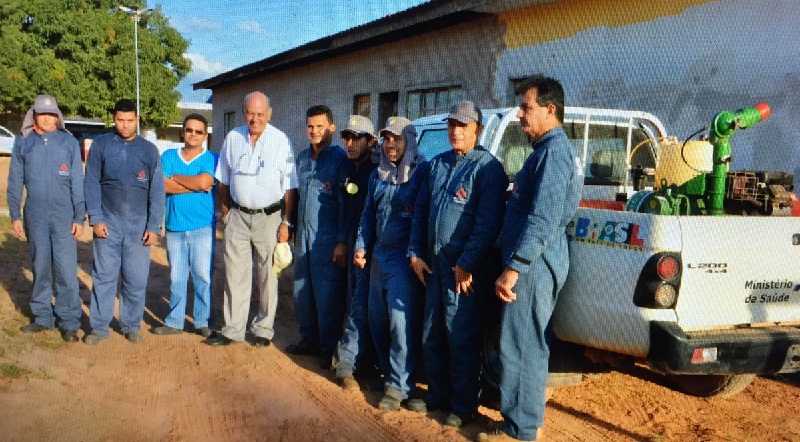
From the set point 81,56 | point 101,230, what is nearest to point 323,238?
point 101,230

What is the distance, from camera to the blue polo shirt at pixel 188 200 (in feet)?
18.0

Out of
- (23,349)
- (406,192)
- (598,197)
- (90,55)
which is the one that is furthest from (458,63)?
(90,55)

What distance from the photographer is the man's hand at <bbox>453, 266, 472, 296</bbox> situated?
3.67 meters

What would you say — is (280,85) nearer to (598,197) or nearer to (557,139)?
(598,197)

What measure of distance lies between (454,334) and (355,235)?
1.46m

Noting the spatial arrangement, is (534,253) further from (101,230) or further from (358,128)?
(101,230)

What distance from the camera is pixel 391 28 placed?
37.5 ft

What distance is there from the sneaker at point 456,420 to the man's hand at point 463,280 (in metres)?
0.77

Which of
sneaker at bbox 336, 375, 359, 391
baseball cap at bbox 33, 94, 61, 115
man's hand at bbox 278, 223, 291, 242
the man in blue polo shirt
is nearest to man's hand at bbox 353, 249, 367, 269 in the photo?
sneaker at bbox 336, 375, 359, 391

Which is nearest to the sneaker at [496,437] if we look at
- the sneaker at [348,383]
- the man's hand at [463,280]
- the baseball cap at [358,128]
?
the man's hand at [463,280]

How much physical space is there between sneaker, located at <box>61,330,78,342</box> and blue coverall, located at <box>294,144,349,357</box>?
6.31ft

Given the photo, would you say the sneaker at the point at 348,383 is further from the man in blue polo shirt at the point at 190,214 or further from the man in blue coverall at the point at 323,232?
the man in blue polo shirt at the point at 190,214

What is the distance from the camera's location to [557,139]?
3.37m

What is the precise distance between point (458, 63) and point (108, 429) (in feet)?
27.6
